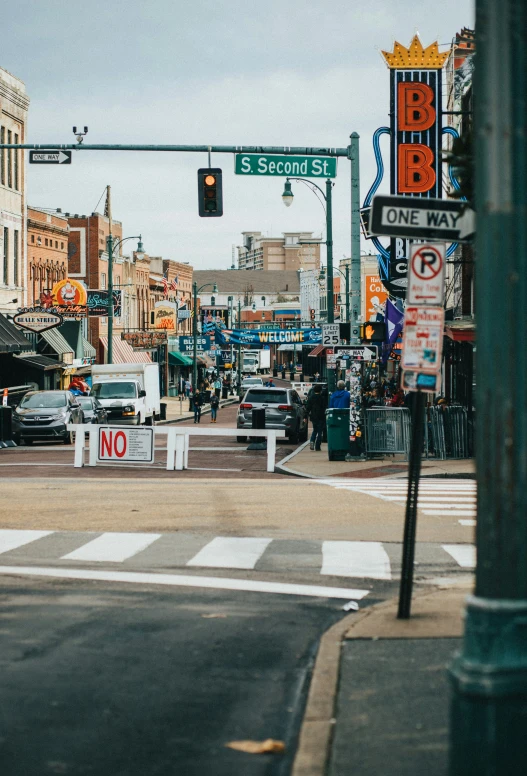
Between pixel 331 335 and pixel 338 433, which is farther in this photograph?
pixel 331 335

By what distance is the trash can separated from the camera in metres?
26.0

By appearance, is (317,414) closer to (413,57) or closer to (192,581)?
(413,57)

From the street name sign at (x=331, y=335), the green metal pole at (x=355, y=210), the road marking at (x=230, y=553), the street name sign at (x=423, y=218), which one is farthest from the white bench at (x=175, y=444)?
the street name sign at (x=423, y=218)

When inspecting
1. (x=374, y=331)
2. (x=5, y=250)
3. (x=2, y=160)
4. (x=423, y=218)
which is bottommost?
(x=374, y=331)

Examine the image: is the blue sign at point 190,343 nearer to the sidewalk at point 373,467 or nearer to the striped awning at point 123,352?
the striped awning at point 123,352

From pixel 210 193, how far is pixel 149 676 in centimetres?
1550

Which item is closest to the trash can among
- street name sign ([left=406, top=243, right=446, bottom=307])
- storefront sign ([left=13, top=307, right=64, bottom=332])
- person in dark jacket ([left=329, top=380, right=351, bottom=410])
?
person in dark jacket ([left=329, top=380, right=351, bottom=410])

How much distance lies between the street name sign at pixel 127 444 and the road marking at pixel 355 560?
12.8 m

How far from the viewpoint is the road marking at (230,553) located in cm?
1129

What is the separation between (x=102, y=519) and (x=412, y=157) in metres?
16.6

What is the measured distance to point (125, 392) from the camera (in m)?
43.9

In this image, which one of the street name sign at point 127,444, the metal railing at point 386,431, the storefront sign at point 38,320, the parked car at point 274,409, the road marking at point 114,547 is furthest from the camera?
the storefront sign at point 38,320

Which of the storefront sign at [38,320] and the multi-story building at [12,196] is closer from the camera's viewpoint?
the storefront sign at [38,320]

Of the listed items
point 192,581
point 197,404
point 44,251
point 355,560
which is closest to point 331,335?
point 355,560
